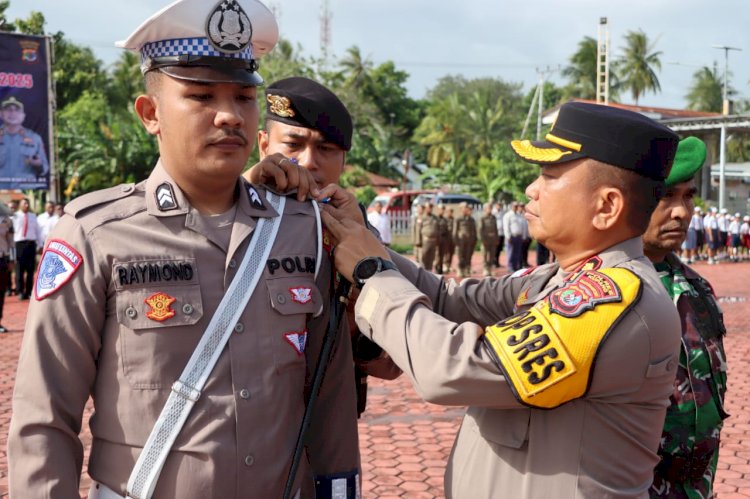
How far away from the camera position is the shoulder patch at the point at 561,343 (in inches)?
73.4

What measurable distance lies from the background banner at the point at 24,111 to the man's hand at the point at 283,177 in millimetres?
17425

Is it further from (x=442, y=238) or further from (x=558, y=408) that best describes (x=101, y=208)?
(x=442, y=238)

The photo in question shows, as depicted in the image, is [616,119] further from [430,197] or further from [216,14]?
[430,197]

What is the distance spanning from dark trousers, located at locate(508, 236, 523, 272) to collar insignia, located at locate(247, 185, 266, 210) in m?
18.4

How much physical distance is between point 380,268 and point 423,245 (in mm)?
17621

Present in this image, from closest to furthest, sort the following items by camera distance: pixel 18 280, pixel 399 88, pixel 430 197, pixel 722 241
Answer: pixel 18 280, pixel 722 241, pixel 430 197, pixel 399 88

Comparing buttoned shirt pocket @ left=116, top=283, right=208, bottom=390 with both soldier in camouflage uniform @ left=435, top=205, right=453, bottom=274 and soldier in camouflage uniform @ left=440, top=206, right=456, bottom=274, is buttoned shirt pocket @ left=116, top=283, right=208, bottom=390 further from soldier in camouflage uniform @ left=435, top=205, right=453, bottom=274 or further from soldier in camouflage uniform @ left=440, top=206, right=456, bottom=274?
soldier in camouflage uniform @ left=440, top=206, right=456, bottom=274

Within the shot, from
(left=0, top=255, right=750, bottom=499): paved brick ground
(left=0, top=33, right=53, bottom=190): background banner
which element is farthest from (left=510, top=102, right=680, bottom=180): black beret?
(left=0, top=33, right=53, bottom=190): background banner

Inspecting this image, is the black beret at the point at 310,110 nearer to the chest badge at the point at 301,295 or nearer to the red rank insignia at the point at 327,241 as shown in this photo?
the red rank insignia at the point at 327,241

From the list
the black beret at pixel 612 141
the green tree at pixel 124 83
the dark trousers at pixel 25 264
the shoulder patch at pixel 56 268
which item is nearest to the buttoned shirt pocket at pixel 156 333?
the shoulder patch at pixel 56 268

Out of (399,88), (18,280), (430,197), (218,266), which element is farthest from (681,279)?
(399,88)

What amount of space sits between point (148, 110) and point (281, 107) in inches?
32.6

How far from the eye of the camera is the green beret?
9.52ft

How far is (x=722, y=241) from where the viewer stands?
1049 inches
